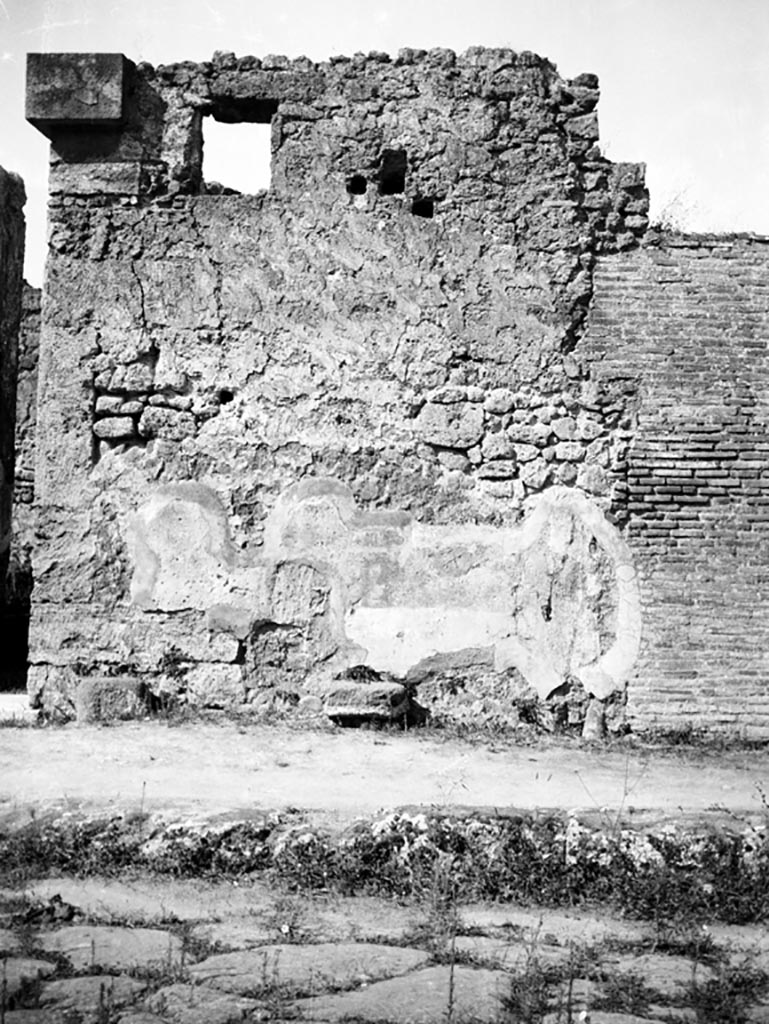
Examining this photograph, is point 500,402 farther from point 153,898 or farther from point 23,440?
point 23,440

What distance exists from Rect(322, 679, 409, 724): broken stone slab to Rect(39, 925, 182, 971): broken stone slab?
11.7 feet

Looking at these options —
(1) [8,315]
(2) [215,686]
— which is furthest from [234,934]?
(1) [8,315]

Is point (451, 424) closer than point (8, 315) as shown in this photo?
Yes

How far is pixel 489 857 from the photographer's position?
4312mm

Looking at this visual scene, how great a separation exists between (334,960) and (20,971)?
0.87 m

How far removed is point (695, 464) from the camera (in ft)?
25.2

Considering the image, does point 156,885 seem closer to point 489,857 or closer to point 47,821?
point 47,821

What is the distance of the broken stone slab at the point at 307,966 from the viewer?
10.6 ft

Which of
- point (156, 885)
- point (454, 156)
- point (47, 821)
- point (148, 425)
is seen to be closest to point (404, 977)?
point (156, 885)

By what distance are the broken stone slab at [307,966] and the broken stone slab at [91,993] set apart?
7.4 inches

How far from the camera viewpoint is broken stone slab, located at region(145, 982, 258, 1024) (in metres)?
2.95

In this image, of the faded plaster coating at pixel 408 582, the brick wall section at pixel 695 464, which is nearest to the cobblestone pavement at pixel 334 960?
the faded plaster coating at pixel 408 582

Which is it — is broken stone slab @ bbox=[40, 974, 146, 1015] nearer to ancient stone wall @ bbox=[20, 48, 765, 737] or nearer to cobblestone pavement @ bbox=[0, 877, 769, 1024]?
cobblestone pavement @ bbox=[0, 877, 769, 1024]

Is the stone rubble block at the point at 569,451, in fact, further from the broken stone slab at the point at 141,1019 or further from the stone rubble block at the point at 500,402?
the broken stone slab at the point at 141,1019
